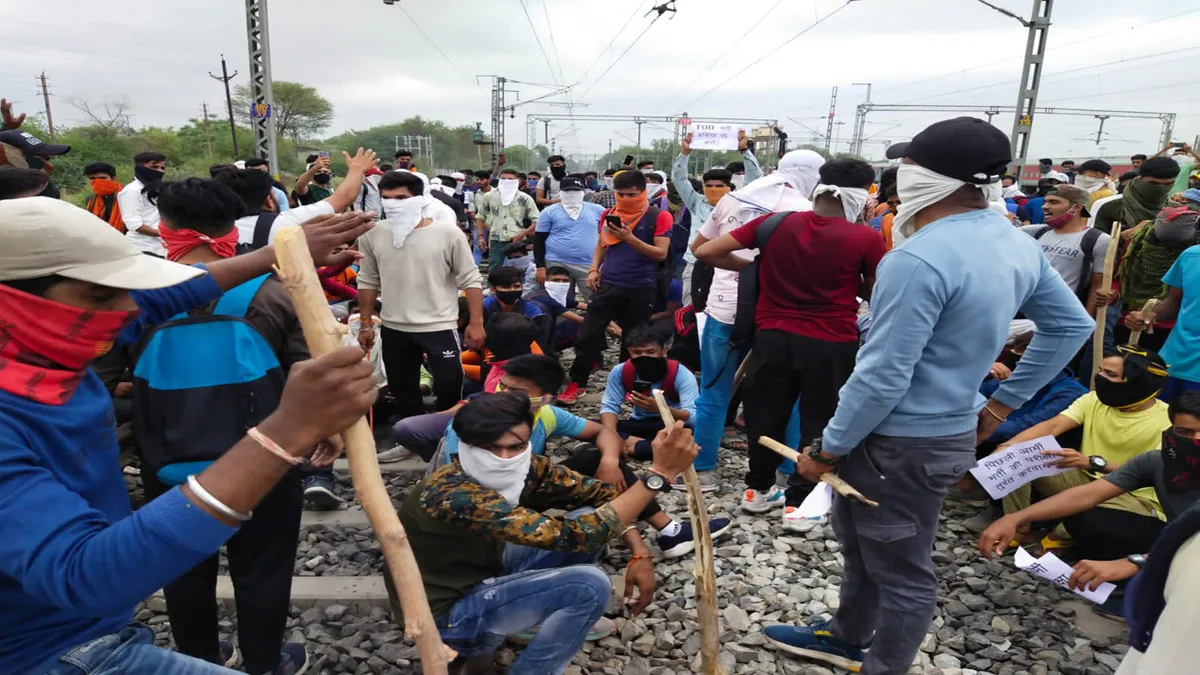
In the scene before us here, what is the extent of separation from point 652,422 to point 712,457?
0.60 m

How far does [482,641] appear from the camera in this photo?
108 inches

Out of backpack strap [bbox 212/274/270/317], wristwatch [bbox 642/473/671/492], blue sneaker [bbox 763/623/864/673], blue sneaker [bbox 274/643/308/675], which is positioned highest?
backpack strap [bbox 212/274/270/317]

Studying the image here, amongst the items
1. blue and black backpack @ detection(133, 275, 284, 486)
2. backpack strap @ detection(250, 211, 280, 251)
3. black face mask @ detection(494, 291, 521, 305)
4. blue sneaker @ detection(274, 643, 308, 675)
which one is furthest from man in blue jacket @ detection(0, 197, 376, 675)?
black face mask @ detection(494, 291, 521, 305)

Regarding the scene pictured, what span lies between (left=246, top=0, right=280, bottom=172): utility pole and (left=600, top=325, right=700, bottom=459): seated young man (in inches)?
380

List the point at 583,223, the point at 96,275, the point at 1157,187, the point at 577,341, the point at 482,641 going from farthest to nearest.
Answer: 1. the point at 583,223
2. the point at 577,341
3. the point at 1157,187
4. the point at 482,641
5. the point at 96,275

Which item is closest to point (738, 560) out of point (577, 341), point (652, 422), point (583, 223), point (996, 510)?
point (652, 422)

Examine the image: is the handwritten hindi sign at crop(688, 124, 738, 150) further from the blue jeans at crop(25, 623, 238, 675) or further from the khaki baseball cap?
the blue jeans at crop(25, 623, 238, 675)

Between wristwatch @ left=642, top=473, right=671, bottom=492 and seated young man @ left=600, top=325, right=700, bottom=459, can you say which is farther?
seated young man @ left=600, top=325, right=700, bottom=459

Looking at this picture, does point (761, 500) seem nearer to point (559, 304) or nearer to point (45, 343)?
point (559, 304)

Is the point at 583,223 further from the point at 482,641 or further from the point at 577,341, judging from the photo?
the point at 482,641

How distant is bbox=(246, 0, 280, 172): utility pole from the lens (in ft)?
38.4

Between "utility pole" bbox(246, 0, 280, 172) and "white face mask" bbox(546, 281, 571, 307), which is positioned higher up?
"utility pole" bbox(246, 0, 280, 172)

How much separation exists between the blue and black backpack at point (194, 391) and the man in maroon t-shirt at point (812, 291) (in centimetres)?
244

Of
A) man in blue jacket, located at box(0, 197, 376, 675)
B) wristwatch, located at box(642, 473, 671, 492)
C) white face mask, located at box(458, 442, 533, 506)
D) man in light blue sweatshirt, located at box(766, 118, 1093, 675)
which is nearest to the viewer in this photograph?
man in blue jacket, located at box(0, 197, 376, 675)
